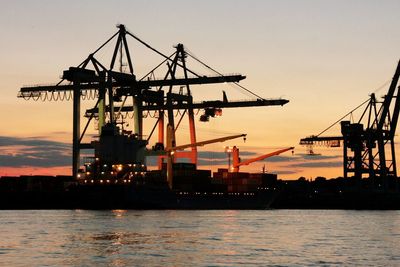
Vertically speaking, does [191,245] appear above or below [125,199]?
below

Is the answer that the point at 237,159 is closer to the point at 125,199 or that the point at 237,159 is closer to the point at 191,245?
the point at 125,199

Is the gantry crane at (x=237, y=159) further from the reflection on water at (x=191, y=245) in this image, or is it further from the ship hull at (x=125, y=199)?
the reflection on water at (x=191, y=245)

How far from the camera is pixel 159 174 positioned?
12544cm

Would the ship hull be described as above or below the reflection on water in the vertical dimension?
above

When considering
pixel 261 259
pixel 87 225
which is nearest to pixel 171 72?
pixel 87 225

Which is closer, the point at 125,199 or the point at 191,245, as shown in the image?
the point at 191,245

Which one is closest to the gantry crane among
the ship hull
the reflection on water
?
the ship hull

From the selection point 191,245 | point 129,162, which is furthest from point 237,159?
point 191,245

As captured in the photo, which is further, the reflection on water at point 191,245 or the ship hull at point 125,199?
the ship hull at point 125,199

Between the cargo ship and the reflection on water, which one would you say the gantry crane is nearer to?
the cargo ship

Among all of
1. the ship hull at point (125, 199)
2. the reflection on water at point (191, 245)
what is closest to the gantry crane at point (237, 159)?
the ship hull at point (125, 199)

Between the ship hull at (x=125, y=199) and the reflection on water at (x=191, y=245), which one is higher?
the ship hull at (x=125, y=199)

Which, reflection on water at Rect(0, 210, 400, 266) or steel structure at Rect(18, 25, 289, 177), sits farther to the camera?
steel structure at Rect(18, 25, 289, 177)

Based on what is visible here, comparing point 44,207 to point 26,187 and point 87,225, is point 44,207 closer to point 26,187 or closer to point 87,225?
point 26,187
